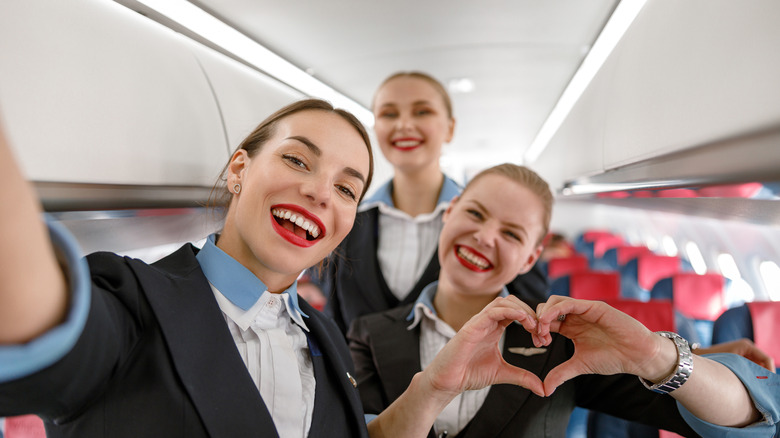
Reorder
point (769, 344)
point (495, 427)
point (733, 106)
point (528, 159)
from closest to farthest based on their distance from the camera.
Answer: point (733, 106) < point (495, 427) < point (769, 344) < point (528, 159)

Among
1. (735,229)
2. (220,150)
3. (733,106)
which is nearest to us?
(733,106)

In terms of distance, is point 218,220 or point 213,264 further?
point 218,220

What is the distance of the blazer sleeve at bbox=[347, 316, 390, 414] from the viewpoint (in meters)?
1.50

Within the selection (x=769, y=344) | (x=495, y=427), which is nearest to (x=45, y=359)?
(x=495, y=427)

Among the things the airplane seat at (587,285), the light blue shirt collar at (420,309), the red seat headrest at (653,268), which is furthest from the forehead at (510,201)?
the red seat headrest at (653,268)

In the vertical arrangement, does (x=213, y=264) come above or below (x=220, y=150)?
below

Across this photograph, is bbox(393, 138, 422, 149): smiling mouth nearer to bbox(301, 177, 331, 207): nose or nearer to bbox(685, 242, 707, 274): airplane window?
bbox(301, 177, 331, 207): nose

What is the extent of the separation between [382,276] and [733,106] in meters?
1.41

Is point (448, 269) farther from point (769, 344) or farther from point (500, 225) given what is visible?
point (769, 344)

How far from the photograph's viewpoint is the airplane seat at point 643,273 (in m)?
3.60

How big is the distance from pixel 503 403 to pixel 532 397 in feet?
0.28

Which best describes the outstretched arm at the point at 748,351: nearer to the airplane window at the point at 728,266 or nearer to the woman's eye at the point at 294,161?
the woman's eye at the point at 294,161

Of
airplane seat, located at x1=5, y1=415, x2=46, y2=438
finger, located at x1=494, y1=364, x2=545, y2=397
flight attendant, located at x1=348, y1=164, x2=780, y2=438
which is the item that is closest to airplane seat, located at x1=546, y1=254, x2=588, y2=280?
flight attendant, located at x1=348, y1=164, x2=780, y2=438

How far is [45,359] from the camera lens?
1.83 ft
